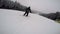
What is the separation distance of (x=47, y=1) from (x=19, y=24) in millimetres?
403

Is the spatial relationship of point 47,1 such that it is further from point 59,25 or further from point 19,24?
point 19,24

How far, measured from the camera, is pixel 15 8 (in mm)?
1105

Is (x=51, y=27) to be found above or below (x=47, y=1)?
below

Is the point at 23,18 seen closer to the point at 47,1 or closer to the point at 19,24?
the point at 19,24

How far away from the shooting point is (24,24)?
1.01m

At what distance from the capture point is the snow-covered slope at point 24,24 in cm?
97

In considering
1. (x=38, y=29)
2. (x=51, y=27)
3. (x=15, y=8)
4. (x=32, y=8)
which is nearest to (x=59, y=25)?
(x=51, y=27)

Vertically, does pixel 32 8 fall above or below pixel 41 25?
above

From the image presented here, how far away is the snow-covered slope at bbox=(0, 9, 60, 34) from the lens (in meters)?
0.97

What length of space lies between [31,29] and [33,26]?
4cm

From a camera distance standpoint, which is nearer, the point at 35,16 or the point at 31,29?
the point at 31,29

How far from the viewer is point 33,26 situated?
1.01 m

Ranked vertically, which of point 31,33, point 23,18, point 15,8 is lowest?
point 31,33

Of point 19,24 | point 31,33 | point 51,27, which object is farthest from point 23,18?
point 51,27
